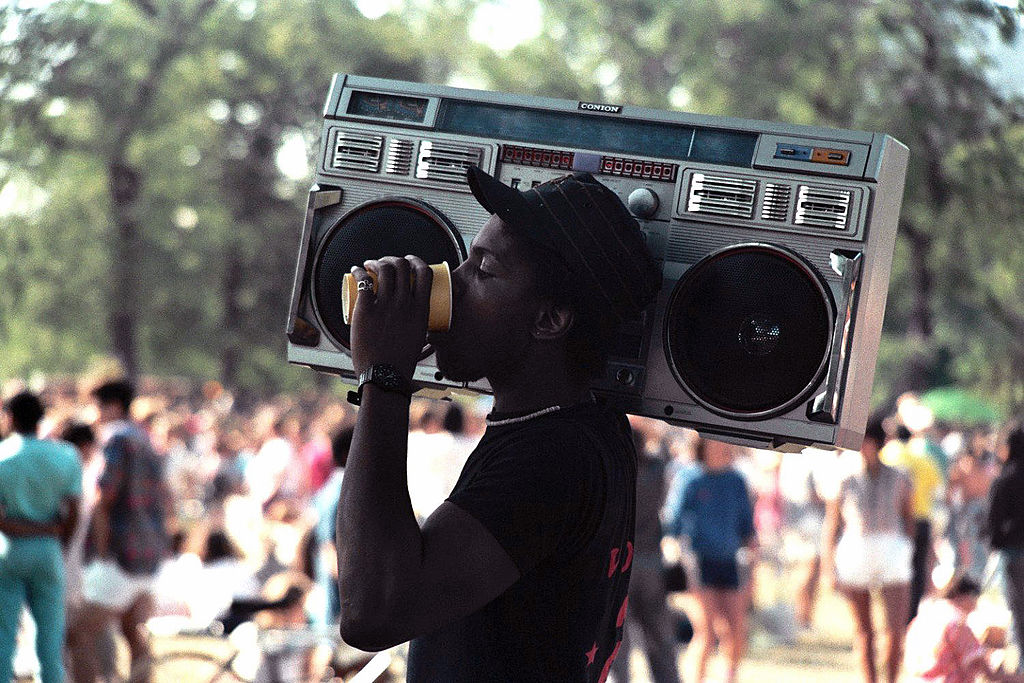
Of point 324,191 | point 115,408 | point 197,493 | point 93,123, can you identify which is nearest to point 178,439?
point 197,493

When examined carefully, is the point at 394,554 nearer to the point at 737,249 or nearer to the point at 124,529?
the point at 737,249

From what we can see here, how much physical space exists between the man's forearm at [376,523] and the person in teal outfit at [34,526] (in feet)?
15.8

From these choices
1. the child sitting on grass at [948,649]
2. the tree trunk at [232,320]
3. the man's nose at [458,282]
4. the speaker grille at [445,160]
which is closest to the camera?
the man's nose at [458,282]

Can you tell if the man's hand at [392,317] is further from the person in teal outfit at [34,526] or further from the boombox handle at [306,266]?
the person in teal outfit at [34,526]

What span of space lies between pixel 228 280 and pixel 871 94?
48.1ft

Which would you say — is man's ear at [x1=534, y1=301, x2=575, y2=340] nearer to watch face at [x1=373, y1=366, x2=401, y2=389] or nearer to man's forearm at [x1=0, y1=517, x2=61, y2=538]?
watch face at [x1=373, y1=366, x2=401, y2=389]

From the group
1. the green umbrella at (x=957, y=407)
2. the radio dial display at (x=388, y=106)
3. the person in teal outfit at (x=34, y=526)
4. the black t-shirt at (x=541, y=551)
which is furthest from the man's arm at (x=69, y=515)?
the green umbrella at (x=957, y=407)

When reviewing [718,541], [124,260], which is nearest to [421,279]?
[718,541]

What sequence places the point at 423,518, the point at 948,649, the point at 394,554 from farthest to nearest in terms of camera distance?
the point at 423,518 < the point at 948,649 < the point at 394,554

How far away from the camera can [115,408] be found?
7.48 metres

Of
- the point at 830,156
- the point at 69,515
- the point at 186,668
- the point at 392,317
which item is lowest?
the point at 186,668

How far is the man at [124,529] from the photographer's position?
288 inches

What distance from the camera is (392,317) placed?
206 cm

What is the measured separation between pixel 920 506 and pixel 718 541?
6.45 feet
